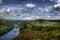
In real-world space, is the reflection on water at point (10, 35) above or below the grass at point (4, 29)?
below

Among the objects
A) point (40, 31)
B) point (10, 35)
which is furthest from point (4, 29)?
point (40, 31)

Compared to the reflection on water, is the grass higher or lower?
higher

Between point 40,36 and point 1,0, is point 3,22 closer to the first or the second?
point 1,0

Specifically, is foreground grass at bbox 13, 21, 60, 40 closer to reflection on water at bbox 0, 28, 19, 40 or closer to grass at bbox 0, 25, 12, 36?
reflection on water at bbox 0, 28, 19, 40

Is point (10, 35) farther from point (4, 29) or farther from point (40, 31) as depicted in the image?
point (40, 31)

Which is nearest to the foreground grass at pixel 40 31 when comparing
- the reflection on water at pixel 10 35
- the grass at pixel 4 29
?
the reflection on water at pixel 10 35

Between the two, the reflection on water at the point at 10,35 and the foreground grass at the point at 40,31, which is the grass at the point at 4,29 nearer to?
the reflection on water at the point at 10,35

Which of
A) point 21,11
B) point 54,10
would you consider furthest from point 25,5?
point 54,10

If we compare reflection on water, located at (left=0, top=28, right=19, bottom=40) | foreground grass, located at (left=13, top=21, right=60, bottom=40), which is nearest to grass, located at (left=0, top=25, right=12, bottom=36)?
reflection on water, located at (left=0, top=28, right=19, bottom=40)
